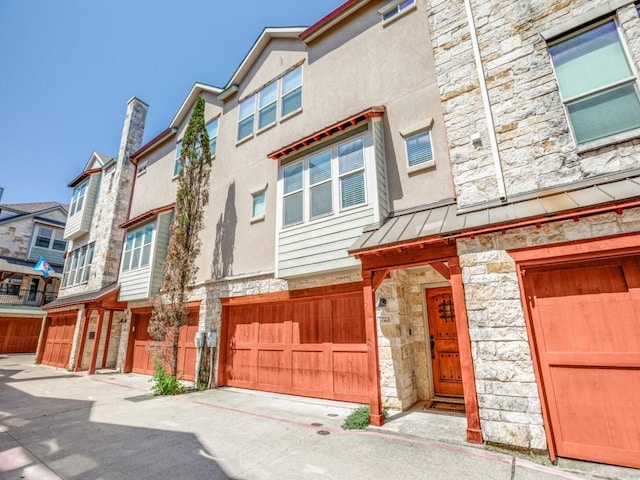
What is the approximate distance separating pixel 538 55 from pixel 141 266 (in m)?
15.2

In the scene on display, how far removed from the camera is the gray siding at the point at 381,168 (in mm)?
7168

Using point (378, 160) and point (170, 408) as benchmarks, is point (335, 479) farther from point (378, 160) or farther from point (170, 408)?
point (378, 160)

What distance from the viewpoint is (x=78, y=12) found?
9.49m

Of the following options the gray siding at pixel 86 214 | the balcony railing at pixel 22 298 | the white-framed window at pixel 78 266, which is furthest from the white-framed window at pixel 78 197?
the balcony railing at pixel 22 298

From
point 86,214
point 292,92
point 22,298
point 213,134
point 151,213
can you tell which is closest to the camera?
point 292,92

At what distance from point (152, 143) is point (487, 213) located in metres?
17.1

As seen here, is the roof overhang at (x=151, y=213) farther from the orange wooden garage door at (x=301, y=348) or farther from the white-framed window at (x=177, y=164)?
the orange wooden garage door at (x=301, y=348)

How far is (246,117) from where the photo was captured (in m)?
12.0

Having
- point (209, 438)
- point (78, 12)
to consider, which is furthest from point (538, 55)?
point (78, 12)

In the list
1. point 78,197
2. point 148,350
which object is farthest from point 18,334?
point 148,350

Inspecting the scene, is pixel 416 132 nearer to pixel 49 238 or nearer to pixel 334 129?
pixel 334 129

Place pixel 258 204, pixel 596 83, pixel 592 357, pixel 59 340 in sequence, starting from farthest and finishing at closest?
pixel 59 340 → pixel 258 204 → pixel 596 83 → pixel 592 357

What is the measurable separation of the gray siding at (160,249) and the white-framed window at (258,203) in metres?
5.22

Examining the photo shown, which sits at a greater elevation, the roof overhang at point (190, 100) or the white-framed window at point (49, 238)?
the roof overhang at point (190, 100)
